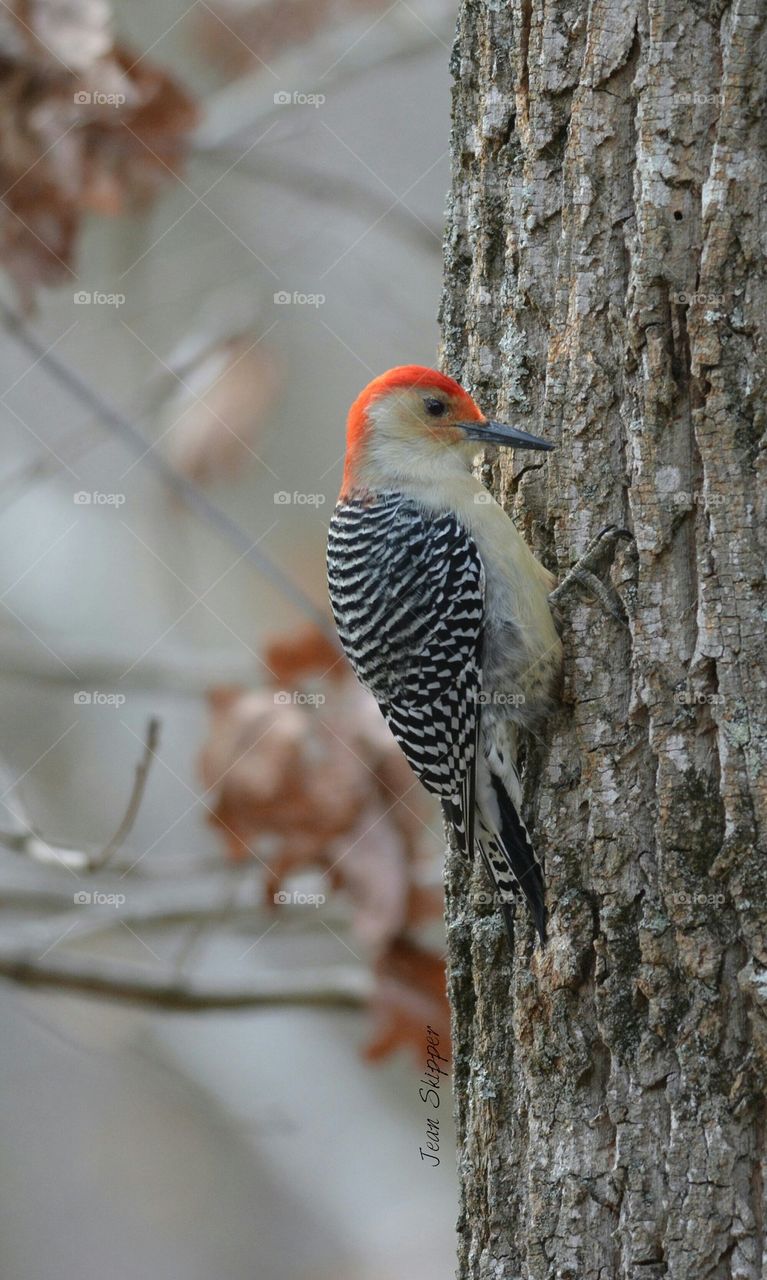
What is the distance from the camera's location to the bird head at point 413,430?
3377mm

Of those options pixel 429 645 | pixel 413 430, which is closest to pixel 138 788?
pixel 429 645

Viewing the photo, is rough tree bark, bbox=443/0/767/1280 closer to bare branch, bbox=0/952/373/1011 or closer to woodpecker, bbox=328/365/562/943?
woodpecker, bbox=328/365/562/943

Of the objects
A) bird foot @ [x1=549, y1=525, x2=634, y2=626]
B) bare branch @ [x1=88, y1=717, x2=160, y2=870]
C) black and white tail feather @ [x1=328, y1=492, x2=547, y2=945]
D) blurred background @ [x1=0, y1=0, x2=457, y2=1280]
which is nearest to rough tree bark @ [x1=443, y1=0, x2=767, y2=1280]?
bird foot @ [x1=549, y1=525, x2=634, y2=626]

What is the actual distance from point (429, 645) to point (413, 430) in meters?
0.68

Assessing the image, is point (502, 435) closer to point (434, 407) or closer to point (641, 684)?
point (434, 407)

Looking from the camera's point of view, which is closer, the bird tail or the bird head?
the bird tail

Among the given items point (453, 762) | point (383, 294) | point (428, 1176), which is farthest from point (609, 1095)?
point (383, 294)

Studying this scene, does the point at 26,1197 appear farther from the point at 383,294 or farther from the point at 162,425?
the point at 383,294

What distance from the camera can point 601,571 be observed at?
288 cm

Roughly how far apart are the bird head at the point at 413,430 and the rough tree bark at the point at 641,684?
1.06 feet

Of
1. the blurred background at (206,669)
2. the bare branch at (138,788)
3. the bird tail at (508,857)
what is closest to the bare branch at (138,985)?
the blurred background at (206,669)

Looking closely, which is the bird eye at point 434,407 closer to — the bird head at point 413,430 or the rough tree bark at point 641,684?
the bird head at point 413,430

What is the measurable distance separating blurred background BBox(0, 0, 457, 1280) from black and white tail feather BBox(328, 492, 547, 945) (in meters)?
0.72

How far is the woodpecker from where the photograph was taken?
3127mm
